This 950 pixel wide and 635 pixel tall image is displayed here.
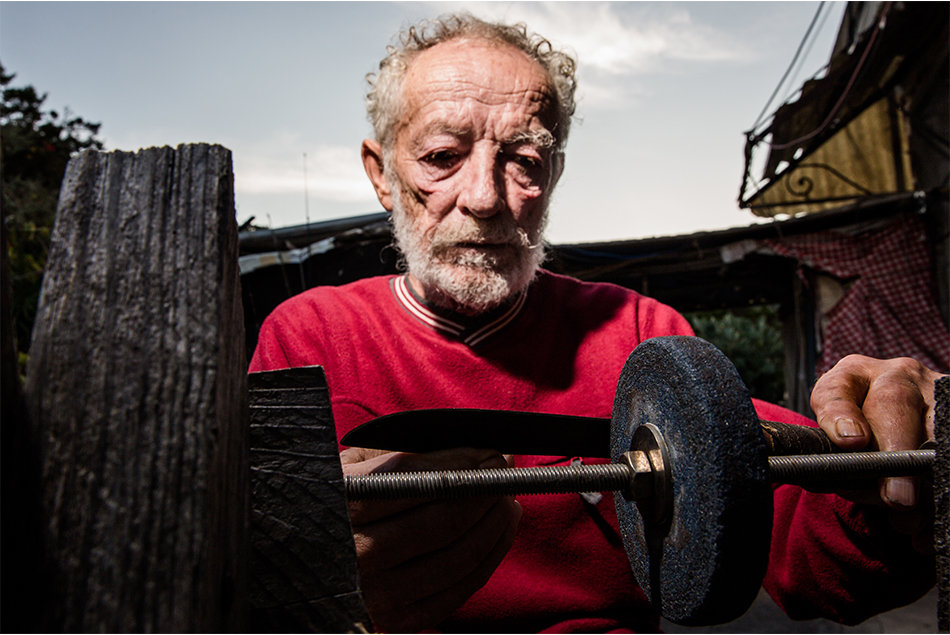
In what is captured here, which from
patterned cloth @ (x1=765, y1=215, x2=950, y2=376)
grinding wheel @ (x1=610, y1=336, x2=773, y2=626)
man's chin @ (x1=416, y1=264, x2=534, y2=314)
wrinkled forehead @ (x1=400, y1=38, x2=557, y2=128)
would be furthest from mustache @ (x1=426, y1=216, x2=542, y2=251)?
patterned cloth @ (x1=765, y1=215, x2=950, y2=376)

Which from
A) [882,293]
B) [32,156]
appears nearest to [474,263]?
[882,293]

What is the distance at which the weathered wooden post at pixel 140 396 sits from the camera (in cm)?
53

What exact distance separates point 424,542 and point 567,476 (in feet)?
1.54

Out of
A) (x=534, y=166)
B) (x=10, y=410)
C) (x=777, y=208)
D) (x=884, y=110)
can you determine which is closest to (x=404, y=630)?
(x=10, y=410)

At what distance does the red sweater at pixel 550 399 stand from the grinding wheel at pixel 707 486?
925 mm

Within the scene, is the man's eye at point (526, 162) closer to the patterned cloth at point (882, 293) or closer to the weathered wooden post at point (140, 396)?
the weathered wooden post at point (140, 396)

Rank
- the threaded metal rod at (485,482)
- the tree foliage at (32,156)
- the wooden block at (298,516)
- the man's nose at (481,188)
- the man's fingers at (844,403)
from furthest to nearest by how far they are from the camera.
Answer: the tree foliage at (32,156)
the man's nose at (481,188)
the man's fingers at (844,403)
the threaded metal rod at (485,482)
the wooden block at (298,516)

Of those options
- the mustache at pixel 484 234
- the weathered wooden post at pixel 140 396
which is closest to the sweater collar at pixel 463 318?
the mustache at pixel 484 234

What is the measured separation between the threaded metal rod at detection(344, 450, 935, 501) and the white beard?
4.67 ft

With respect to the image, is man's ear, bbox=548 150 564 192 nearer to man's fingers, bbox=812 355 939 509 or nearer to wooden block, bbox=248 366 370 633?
man's fingers, bbox=812 355 939 509

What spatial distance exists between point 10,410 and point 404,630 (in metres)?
1.27

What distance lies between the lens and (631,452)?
39.6 inches

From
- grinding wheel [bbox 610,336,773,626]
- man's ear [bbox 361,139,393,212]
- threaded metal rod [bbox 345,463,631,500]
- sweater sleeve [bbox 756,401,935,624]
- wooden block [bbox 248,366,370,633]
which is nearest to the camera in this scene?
wooden block [bbox 248,366,370,633]

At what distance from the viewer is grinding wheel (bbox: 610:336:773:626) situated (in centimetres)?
80
